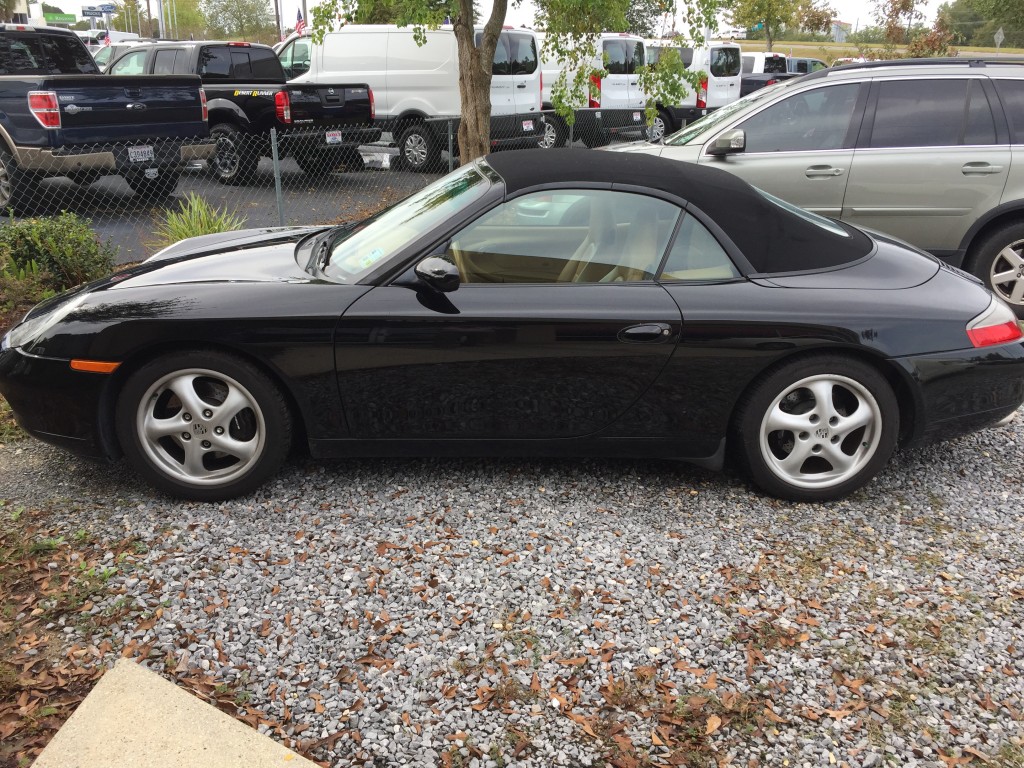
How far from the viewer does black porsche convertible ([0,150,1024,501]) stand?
3539 millimetres

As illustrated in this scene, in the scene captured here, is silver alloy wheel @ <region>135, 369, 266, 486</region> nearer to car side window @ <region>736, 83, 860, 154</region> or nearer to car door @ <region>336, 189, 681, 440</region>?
car door @ <region>336, 189, 681, 440</region>

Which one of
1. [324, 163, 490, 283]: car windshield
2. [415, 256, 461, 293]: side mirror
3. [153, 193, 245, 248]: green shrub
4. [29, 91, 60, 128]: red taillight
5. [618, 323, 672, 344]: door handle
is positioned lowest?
[618, 323, 672, 344]: door handle

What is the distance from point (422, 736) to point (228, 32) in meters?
79.0

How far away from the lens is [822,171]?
667 centimetres

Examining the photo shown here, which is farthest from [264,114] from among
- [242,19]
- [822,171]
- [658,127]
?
[242,19]

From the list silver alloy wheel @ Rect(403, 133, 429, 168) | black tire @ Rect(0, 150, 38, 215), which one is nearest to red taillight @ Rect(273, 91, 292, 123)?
silver alloy wheel @ Rect(403, 133, 429, 168)

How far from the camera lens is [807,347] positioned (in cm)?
361

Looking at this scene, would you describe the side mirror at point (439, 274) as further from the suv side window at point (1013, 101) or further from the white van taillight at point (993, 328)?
the suv side window at point (1013, 101)

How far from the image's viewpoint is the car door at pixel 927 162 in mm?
6426

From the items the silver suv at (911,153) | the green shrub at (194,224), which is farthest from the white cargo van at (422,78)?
the silver suv at (911,153)

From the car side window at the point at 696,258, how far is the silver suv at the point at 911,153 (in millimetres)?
3403

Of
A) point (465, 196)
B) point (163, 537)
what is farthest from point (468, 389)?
point (163, 537)

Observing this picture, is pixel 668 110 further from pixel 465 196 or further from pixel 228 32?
pixel 228 32

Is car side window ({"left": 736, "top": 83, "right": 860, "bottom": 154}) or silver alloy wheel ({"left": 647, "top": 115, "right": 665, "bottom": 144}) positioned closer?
car side window ({"left": 736, "top": 83, "right": 860, "bottom": 154})
